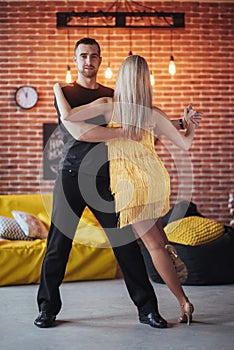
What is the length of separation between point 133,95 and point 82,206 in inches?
27.5

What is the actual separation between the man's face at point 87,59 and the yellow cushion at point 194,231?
2119 mm

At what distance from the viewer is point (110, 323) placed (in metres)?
4.05

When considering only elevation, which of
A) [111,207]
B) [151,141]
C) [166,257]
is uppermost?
[151,141]

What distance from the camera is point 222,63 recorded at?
740 centimetres

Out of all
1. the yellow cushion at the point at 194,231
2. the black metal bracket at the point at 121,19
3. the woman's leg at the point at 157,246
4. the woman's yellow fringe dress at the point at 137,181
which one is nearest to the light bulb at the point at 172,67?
the black metal bracket at the point at 121,19

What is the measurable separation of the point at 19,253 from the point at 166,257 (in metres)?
1.93

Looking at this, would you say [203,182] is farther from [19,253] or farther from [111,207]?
[111,207]

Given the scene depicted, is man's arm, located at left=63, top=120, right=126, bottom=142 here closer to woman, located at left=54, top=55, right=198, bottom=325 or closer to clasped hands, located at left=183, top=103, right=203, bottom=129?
woman, located at left=54, top=55, right=198, bottom=325

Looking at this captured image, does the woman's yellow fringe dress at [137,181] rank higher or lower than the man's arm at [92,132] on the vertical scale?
lower

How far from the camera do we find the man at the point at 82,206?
3.83 m

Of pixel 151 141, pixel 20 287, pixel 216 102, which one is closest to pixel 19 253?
pixel 20 287

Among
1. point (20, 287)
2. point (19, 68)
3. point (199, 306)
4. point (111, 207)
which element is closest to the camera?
point (111, 207)

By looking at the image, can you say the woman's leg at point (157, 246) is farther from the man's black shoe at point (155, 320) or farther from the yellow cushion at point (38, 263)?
the yellow cushion at point (38, 263)

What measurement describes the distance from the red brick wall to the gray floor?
2248mm
